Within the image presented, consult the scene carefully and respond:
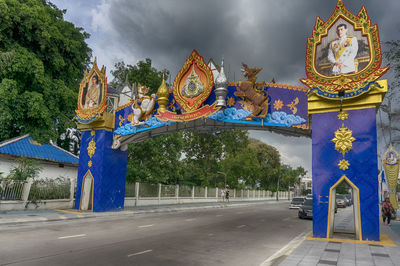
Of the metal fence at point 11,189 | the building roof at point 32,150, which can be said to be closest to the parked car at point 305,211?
the metal fence at point 11,189

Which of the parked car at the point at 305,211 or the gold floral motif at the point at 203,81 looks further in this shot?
the parked car at the point at 305,211

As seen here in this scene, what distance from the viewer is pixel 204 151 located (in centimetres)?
5562

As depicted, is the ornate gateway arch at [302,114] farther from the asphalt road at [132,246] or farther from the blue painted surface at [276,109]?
the asphalt road at [132,246]

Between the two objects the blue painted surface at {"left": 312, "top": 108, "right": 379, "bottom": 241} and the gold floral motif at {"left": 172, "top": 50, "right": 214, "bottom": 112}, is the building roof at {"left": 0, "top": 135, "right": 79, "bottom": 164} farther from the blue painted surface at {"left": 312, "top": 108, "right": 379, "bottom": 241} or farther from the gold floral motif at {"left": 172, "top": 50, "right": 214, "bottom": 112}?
the blue painted surface at {"left": 312, "top": 108, "right": 379, "bottom": 241}

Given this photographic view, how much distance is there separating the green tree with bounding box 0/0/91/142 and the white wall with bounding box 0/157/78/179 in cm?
283

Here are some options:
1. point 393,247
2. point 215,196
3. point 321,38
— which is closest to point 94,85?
point 321,38

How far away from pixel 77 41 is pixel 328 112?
24.1 metres

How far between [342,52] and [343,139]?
140 inches

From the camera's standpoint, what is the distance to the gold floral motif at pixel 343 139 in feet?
38.7

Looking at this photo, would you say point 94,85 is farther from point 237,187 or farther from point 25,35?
point 237,187

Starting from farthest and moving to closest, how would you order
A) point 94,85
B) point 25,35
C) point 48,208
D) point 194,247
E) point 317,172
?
point 25,35 < point 94,85 < point 48,208 < point 317,172 < point 194,247

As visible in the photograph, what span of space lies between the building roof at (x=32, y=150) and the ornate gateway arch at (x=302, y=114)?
21.6 ft

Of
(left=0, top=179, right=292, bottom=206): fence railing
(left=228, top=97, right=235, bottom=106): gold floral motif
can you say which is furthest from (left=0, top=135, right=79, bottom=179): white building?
(left=228, top=97, right=235, bottom=106): gold floral motif

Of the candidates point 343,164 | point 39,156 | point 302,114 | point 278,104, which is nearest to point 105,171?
point 39,156
